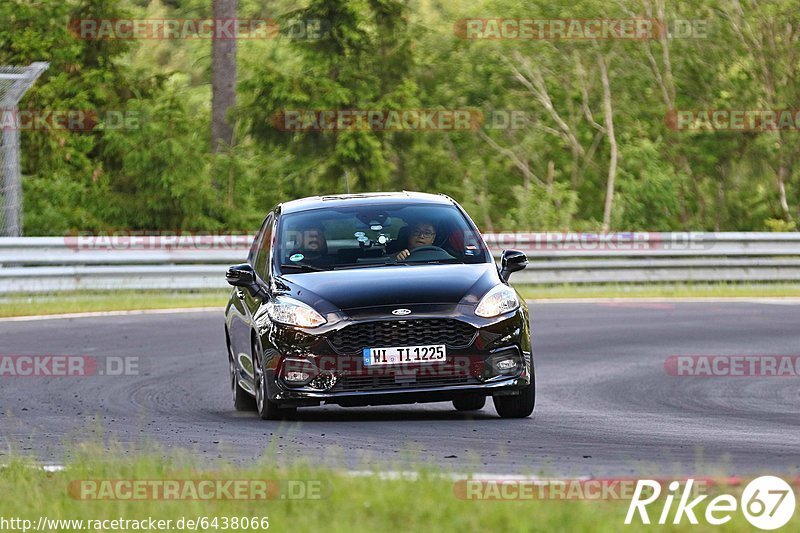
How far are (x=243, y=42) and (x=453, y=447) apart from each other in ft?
150

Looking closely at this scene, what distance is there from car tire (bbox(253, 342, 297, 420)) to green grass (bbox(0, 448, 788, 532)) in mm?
3188

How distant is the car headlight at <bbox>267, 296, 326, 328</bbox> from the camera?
10.7 m

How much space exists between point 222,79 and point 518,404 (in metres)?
25.3

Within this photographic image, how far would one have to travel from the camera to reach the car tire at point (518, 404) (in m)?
11.0

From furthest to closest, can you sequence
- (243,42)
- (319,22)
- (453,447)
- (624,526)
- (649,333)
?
1. (243,42)
2. (319,22)
3. (649,333)
4. (453,447)
5. (624,526)

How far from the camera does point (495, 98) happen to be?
1876 inches

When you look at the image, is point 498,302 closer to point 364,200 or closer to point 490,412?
point 490,412

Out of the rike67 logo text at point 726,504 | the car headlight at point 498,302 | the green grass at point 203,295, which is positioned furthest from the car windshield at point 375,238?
the green grass at point 203,295

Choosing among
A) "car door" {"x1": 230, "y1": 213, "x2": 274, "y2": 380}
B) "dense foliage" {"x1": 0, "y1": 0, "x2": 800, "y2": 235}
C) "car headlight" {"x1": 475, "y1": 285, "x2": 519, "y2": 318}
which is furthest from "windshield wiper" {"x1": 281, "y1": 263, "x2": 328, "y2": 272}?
"dense foliage" {"x1": 0, "y1": 0, "x2": 800, "y2": 235}

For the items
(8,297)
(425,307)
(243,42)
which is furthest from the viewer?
(243,42)

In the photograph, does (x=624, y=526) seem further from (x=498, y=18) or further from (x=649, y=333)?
(x=498, y=18)

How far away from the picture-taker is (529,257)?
2538cm

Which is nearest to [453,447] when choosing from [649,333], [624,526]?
[624,526]

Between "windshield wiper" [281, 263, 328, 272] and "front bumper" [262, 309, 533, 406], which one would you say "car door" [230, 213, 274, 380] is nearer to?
"windshield wiper" [281, 263, 328, 272]
